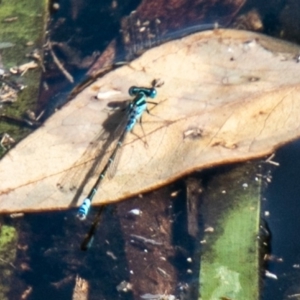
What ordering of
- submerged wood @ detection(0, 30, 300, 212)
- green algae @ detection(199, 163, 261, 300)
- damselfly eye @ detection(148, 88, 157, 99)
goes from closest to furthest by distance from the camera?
green algae @ detection(199, 163, 261, 300), submerged wood @ detection(0, 30, 300, 212), damselfly eye @ detection(148, 88, 157, 99)

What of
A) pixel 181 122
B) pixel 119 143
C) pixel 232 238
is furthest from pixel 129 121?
pixel 232 238

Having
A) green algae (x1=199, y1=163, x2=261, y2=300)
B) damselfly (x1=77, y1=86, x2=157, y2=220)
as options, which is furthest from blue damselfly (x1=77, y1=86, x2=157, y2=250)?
green algae (x1=199, y1=163, x2=261, y2=300)

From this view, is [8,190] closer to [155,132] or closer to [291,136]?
[155,132]

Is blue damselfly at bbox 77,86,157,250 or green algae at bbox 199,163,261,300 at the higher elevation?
blue damselfly at bbox 77,86,157,250

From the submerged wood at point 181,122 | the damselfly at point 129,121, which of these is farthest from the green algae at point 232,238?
the damselfly at point 129,121

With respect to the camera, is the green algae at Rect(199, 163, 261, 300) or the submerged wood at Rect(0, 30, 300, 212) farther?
the submerged wood at Rect(0, 30, 300, 212)

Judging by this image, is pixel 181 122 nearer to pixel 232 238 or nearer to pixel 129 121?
pixel 129 121

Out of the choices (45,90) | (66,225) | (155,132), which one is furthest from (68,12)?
(66,225)

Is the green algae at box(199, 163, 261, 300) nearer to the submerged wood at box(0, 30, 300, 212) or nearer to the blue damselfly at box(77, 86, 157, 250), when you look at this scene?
the submerged wood at box(0, 30, 300, 212)
